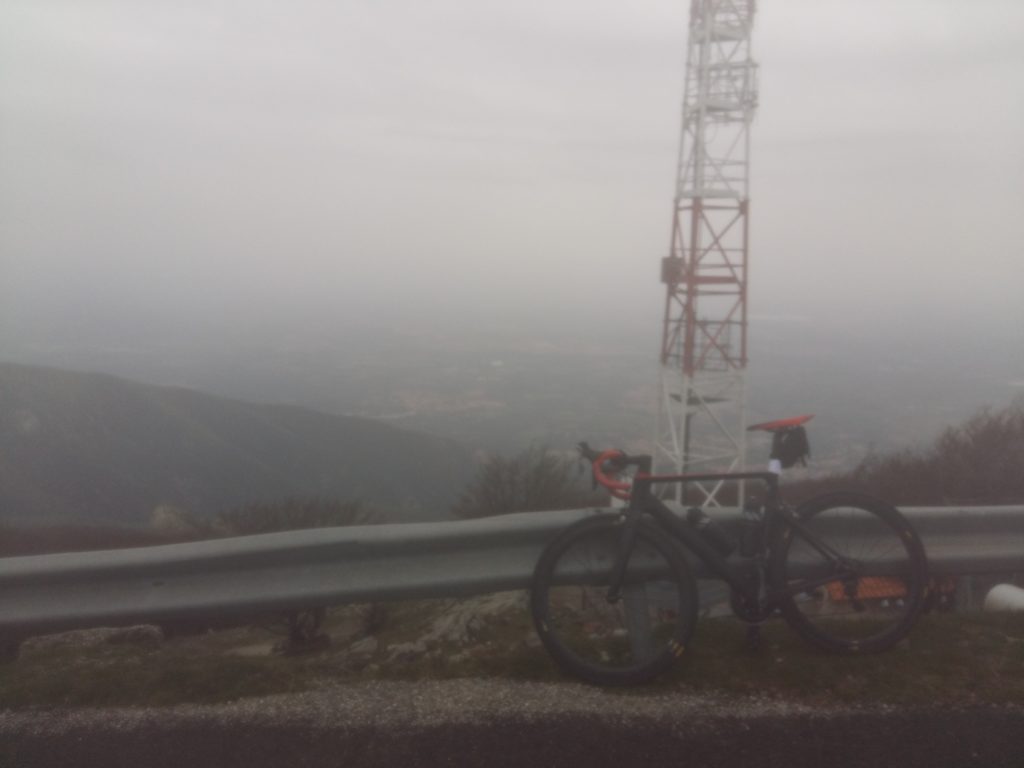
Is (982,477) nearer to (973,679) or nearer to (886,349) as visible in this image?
(973,679)

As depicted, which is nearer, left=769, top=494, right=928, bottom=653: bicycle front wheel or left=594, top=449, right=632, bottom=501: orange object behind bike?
left=769, top=494, right=928, bottom=653: bicycle front wheel

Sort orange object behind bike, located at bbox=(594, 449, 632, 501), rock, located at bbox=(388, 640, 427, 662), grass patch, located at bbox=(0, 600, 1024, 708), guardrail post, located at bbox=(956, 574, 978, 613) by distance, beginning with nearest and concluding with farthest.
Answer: grass patch, located at bbox=(0, 600, 1024, 708)
rock, located at bbox=(388, 640, 427, 662)
orange object behind bike, located at bbox=(594, 449, 632, 501)
guardrail post, located at bbox=(956, 574, 978, 613)

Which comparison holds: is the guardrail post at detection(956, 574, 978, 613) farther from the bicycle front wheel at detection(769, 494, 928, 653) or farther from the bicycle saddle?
the bicycle saddle

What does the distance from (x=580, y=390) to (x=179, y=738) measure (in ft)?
76.7

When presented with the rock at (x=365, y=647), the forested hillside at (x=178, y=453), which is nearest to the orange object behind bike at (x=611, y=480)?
the rock at (x=365, y=647)

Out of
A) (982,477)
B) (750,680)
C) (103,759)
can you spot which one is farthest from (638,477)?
(982,477)

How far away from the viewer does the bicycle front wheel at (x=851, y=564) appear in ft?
12.3

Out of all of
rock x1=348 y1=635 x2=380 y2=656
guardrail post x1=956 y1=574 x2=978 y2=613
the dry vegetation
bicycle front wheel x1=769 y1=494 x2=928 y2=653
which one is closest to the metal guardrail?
rock x1=348 y1=635 x2=380 y2=656

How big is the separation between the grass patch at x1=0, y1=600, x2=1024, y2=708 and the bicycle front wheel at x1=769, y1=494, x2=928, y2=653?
0.56 feet

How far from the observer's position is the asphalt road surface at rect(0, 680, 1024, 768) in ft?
9.33

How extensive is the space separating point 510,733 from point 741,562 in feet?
4.80

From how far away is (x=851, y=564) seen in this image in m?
3.89

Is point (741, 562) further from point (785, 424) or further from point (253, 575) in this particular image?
point (253, 575)

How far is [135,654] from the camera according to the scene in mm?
3988
